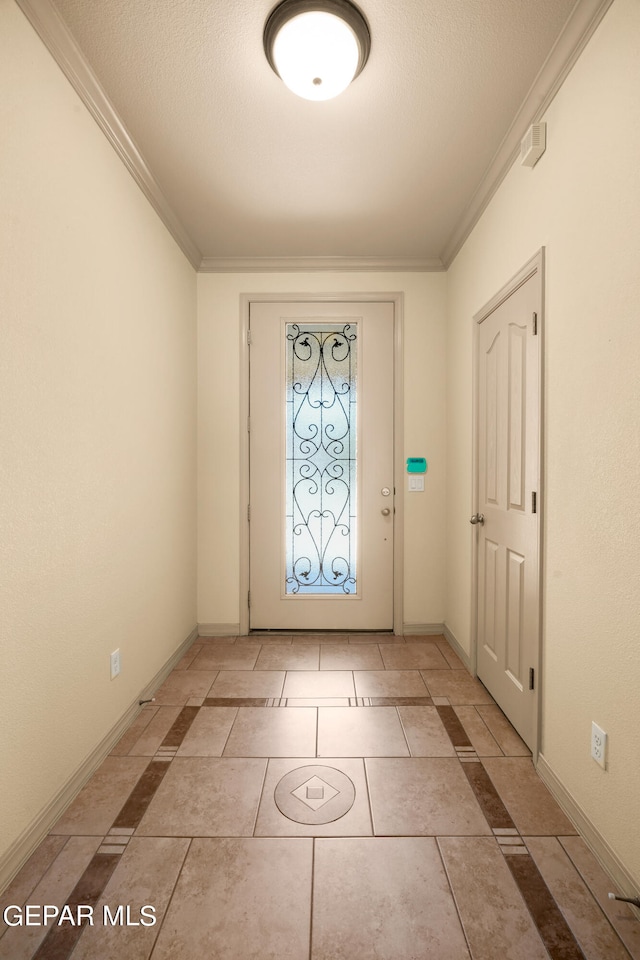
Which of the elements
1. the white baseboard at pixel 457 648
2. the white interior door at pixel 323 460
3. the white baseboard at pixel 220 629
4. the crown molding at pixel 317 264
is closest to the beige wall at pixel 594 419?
the white baseboard at pixel 457 648

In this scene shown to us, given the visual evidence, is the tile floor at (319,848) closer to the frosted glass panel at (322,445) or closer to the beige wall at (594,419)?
the beige wall at (594,419)

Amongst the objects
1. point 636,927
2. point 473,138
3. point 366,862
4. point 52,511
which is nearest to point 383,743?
point 366,862

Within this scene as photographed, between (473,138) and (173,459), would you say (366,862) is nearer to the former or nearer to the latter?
(173,459)

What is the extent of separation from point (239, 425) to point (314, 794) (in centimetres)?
242

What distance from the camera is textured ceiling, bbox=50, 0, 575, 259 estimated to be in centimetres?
166

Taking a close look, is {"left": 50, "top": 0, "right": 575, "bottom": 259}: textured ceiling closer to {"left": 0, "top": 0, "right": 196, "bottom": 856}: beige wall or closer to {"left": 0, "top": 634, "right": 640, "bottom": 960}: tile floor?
{"left": 0, "top": 0, "right": 196, "bottom": 856}: beige wall

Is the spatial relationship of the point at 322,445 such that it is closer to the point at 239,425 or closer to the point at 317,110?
the point at 239,425

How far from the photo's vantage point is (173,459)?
3.07 meters

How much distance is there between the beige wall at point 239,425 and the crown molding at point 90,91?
0.85 meters

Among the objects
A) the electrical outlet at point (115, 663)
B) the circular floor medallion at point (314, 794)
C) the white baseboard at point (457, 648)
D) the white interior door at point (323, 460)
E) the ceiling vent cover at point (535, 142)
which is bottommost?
the circular floor medallion at point (314, 794)

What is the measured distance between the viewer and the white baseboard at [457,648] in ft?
Result: 9.73

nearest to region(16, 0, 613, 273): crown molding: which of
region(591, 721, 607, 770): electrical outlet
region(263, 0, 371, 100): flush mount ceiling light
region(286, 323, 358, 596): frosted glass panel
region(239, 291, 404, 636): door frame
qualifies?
region(239, 291, 404, 636): door frame

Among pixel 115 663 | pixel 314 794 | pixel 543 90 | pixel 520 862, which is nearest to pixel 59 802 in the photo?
pixel 115 663

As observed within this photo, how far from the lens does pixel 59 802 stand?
5.70 ft
